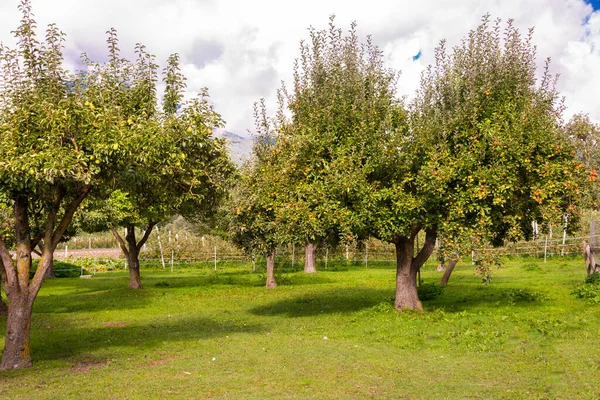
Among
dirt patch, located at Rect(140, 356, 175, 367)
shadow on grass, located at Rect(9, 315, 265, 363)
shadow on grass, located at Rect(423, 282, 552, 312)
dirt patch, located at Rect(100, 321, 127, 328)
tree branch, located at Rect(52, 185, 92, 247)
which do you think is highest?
tree branch, located at Rect(52, 185, 92, 247)

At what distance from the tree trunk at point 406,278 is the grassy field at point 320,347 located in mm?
666

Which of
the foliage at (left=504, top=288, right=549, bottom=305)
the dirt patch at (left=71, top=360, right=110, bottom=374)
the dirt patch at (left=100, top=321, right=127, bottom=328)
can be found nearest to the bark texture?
the dirt patch at (left=100, top=321, right=127, bottom=328)

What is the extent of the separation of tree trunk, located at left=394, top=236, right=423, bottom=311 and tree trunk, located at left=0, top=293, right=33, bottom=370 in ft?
48.1

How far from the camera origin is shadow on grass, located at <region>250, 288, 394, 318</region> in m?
26.9

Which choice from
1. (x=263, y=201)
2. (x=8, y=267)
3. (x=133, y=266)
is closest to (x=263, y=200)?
(x=263, y=201)

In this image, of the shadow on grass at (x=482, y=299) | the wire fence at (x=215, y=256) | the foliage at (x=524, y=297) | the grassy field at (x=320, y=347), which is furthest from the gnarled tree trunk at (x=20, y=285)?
the wire fence at (x=215, y=256)

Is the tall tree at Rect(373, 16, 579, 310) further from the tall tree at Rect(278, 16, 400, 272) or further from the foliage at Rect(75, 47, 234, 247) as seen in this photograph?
the foliage at Rect(75, 47, 234, 247)

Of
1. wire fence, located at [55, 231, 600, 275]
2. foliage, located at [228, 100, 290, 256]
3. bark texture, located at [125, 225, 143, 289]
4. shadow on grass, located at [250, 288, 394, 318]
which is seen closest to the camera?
foliage, located at [228, 100, 290, 256]

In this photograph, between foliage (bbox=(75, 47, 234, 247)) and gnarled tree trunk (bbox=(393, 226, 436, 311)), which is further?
gnarled tree trunk (bbox=(393, 226, 436, 311))

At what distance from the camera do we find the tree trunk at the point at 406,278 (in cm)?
2395

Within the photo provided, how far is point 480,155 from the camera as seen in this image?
20.2m

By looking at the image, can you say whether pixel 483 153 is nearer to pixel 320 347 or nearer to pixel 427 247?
pixel 427 247

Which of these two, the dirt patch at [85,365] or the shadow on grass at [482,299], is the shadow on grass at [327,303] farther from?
the dirt patch at [85,365]

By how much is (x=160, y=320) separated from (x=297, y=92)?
40.0 ft
